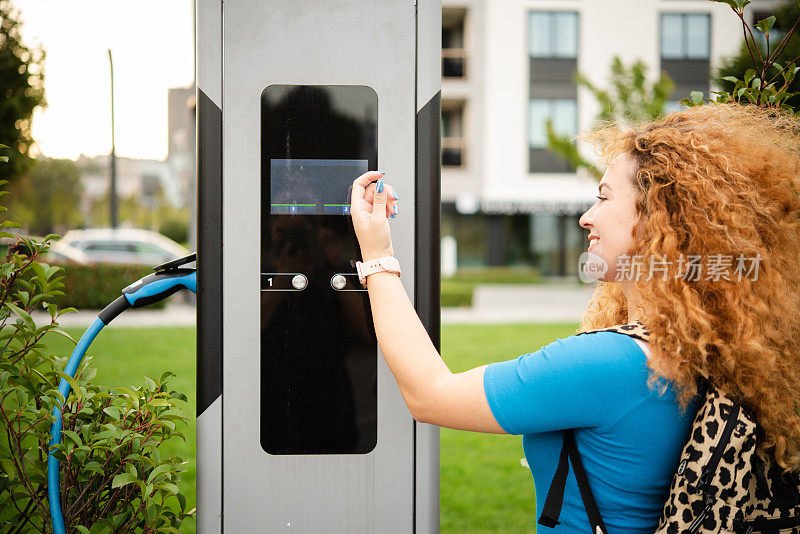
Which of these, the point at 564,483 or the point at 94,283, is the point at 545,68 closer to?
the point at 94,283

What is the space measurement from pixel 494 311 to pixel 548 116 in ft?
29.0

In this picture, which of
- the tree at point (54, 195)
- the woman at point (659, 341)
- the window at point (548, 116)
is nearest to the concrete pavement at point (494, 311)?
the window at point (548, 116)

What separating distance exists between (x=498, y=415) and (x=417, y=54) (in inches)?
39.0

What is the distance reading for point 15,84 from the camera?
8.51m

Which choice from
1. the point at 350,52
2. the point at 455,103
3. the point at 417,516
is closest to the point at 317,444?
the point at 417,516

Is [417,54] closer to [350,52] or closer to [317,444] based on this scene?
[350,52]

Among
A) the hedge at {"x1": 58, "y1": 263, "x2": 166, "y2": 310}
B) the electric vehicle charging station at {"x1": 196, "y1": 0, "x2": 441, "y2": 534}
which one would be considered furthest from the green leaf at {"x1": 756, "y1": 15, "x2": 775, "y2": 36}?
the hedge at {"x1": 58, "y1": 263, "x2": 166, "y2": 310}

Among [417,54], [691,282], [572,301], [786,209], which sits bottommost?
[572,301]

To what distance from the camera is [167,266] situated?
2031 millimetres

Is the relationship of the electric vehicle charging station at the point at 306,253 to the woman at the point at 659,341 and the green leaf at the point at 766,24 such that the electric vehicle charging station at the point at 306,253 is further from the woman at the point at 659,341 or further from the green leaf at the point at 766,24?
the green leaf at the point at 766,24

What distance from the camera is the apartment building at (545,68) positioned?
20219mm

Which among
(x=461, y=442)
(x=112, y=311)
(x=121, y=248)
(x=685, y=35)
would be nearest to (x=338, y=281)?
(x=112, y=311)

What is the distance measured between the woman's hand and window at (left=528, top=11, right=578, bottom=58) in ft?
66.1

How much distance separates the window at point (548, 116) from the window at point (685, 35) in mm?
3044
